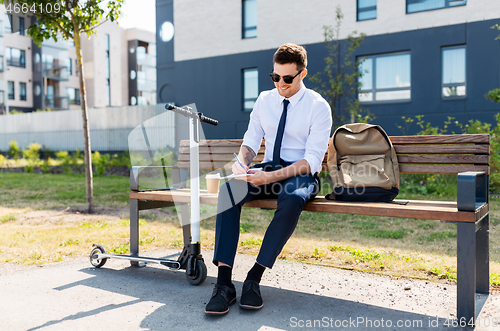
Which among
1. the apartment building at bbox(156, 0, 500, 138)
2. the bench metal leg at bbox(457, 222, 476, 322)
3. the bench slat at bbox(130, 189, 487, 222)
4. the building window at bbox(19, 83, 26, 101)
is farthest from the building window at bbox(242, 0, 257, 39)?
the building window at bbox(19, 83, 26, 101)

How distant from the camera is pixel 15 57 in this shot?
36.0 meters

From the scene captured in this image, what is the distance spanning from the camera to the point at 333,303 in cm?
288

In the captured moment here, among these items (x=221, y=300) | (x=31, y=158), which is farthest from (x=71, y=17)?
(x=31, y=158)

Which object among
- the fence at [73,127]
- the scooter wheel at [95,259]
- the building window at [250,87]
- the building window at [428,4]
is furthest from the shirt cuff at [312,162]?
the fence at [73,127]

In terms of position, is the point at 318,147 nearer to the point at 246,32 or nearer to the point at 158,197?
the point at 158,197

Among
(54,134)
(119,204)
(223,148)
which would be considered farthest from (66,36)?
(54,134)

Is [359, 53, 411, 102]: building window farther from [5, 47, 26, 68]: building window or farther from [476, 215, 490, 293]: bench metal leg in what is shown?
[5, 47, 26, 68]: building window

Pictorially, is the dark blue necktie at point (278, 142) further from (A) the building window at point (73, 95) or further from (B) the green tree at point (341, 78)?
(A) the building window at point (73, 95)

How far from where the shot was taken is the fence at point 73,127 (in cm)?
1798

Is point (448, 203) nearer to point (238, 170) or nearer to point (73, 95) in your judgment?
point (238, 170)

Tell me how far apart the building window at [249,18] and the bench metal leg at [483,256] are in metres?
13.8

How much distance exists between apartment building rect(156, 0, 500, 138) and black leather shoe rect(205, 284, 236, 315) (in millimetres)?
11172

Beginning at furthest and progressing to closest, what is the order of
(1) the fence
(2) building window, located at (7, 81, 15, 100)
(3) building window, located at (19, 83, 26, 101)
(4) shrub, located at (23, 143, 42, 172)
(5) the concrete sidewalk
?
1. (3) building window, located at (19, 83, 26, 101)
2. (2) building window, located at (7, 81, 15, 100)
3. (1) the fence
4. (4) shrub, located at (23, 143, 42, 172)
5. (5) the concrete sidewalk

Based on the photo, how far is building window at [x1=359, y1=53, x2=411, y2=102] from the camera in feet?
42.6
